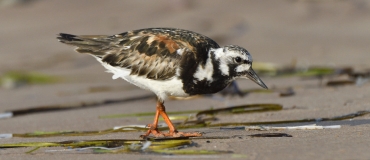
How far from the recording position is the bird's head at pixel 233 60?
399 centimetres

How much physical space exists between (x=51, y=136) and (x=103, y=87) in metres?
2.47

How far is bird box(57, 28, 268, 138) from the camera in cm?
400

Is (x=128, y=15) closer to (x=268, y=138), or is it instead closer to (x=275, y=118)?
(x=275, y=118)

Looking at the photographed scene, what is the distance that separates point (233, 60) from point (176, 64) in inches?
14.1

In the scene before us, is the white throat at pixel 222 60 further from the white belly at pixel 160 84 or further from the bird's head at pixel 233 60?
the white belly at pixel 160 84

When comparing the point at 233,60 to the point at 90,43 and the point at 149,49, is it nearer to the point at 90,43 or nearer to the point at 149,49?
the point at 149,49

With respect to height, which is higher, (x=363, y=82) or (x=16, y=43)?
(x=16, y=43)

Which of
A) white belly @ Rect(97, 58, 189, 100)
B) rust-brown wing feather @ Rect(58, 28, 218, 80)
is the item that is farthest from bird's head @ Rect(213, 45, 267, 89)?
white belly @ Rect(97, 58, 189, 100)

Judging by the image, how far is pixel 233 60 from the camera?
401 centimetres

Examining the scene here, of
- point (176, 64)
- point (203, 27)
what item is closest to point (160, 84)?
point (176, 64)

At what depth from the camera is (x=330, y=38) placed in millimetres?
7941

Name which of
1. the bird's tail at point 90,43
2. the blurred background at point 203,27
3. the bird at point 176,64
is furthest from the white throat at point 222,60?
the blurred background at point 203,27

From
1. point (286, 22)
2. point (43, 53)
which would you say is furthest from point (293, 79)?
point (43, 53)

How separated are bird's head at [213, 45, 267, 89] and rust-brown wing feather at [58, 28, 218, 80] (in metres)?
0.15
